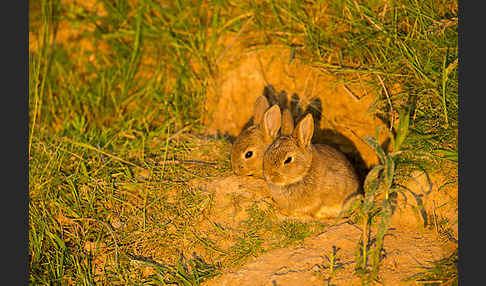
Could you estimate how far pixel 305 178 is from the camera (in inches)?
147

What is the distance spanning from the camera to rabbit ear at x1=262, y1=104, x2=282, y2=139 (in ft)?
13.4

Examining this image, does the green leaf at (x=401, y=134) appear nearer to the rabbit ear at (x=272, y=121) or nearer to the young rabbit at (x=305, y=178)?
the young rabbit at (x=305, y=178)

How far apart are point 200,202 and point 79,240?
3.39 ft

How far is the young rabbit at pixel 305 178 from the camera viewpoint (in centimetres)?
367

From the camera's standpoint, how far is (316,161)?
3756mm

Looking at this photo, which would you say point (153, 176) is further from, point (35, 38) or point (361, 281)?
point (35, 38)

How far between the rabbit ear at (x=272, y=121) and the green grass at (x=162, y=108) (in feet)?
1.82

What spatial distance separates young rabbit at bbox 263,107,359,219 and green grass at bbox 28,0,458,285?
25 cm

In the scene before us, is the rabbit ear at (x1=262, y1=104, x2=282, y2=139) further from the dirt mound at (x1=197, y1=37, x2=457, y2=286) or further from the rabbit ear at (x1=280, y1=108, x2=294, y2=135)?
the dirt mound at (x1=197, y1=37, x2=457, y2=286)

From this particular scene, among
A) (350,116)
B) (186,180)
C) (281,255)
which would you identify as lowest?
(281,255)

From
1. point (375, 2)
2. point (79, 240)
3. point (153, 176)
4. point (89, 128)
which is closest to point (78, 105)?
point (89, 128)

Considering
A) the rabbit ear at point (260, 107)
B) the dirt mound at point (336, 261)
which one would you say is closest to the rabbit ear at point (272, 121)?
the rabbit ear at point (260, 107)

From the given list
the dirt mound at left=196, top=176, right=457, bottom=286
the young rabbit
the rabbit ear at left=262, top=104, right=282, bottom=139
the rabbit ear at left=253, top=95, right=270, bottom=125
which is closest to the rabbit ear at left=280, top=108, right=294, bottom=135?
the rabbit ear at left=262, top=104, right=282, bottom=139

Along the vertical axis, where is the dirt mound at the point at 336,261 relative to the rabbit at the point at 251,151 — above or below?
below
